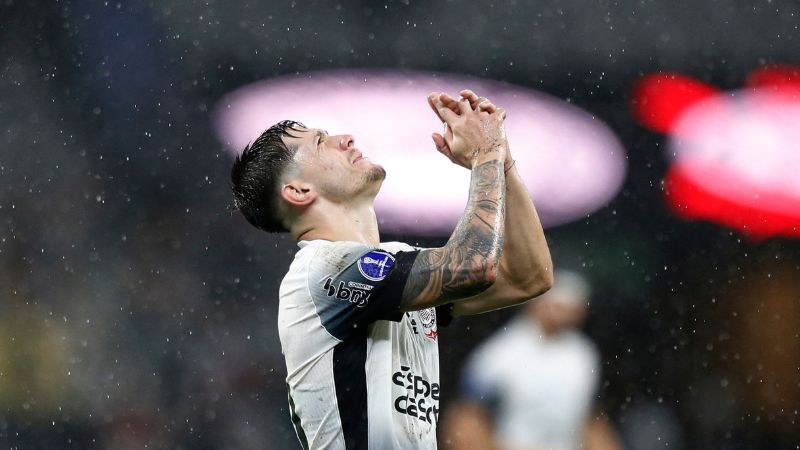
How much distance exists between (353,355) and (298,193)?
56 centimetres

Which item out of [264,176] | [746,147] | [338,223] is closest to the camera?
[338,223]

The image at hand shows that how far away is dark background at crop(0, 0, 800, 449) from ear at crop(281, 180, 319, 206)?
4161 mm

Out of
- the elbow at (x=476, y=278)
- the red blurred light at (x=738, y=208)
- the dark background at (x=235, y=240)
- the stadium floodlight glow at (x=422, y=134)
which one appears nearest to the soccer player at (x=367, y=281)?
the elbow at (x=476, y=278)

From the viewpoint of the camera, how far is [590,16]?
8.16m

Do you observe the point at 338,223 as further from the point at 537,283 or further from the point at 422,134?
the point at 422,134

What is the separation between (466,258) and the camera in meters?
2.63

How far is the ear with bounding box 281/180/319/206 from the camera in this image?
3037 mm

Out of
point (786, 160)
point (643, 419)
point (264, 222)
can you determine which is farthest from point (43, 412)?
point (786, 160)

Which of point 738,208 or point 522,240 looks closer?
point 522,240

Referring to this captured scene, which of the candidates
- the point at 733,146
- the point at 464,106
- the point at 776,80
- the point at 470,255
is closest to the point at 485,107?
the point at 464,106

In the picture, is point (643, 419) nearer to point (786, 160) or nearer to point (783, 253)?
point (783, 253)

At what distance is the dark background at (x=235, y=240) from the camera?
728 centimetres

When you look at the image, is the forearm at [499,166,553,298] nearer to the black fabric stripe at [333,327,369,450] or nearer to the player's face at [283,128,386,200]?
the player's face at [283,128,386,200]

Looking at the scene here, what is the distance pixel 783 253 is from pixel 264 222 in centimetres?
581
